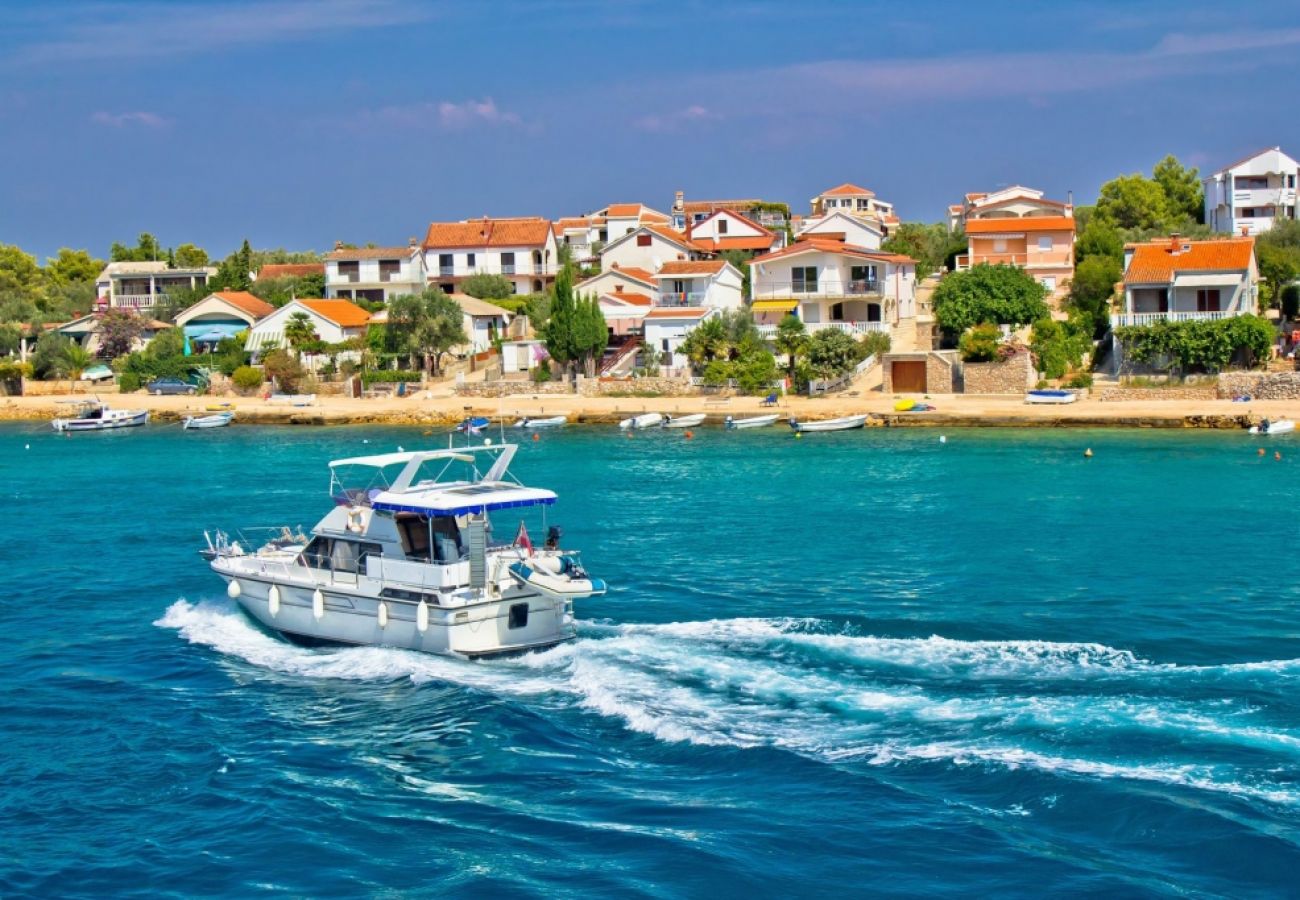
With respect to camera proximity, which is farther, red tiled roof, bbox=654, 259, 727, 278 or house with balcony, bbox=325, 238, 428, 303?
house with balcony, bbox=325, 238, 428, 303

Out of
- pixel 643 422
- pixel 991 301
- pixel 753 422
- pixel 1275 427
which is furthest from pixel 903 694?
pixel 991 301

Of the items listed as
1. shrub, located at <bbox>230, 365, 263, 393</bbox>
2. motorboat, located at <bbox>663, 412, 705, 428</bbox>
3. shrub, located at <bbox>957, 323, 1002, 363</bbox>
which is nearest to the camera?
motorboat, located at <bbox>663, 412, 705, 428</bbox>

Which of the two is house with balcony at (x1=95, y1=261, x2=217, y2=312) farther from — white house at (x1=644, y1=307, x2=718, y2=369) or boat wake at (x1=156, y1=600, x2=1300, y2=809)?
boat wake at (x1=156, y1=600, x2=1300, y2=809)

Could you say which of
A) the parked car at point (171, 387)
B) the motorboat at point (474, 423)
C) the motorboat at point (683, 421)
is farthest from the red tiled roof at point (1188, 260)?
the parked car at point (171, 387)

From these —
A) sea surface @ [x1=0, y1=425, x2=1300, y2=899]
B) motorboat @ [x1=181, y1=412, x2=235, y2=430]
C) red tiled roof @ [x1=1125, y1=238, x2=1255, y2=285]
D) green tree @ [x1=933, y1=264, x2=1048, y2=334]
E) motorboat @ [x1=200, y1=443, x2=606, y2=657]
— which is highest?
red tiled roof @ [x1=1125, y1=238, x2=1255, y2=285]

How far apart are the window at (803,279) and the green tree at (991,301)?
27.7 feet

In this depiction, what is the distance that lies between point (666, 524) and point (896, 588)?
10.7 metres

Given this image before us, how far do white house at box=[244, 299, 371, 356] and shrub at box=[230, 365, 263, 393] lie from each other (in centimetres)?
251

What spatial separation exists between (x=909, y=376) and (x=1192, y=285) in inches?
533

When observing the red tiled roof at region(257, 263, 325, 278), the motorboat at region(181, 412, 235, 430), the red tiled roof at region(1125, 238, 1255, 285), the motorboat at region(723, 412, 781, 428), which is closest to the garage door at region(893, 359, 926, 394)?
the motorboat at region(723, 412, 781, 428)

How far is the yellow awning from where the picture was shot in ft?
254

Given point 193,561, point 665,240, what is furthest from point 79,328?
point 193,561

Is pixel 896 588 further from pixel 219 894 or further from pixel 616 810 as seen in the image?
pixel 219 894

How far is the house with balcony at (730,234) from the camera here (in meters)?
100
